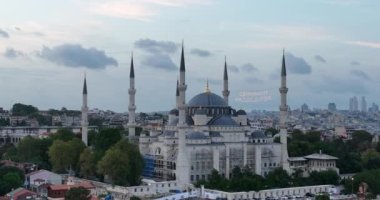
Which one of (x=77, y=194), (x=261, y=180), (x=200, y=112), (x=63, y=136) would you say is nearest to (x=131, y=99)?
(x=63, y=136)

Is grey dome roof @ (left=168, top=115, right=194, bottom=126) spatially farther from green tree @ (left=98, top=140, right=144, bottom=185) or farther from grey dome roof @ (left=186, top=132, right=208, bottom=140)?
green tree @ (left=98, top=140, right=144, bottom=185)

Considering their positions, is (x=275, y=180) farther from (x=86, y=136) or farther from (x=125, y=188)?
(x=86, y=136)

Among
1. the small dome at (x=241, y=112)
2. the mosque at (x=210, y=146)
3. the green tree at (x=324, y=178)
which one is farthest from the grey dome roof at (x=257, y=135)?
the green tree at (x=324, y=178)

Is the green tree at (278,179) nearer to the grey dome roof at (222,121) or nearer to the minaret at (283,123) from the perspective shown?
the minaret at (283,123)

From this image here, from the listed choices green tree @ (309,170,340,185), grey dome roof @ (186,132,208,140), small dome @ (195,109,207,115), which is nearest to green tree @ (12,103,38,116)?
small dome @ (195,109,207,115)

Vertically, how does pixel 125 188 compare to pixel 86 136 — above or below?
below

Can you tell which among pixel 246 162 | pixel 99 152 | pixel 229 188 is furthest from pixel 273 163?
pixel 99 152

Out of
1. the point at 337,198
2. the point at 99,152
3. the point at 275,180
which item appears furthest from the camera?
the point at 99,152
